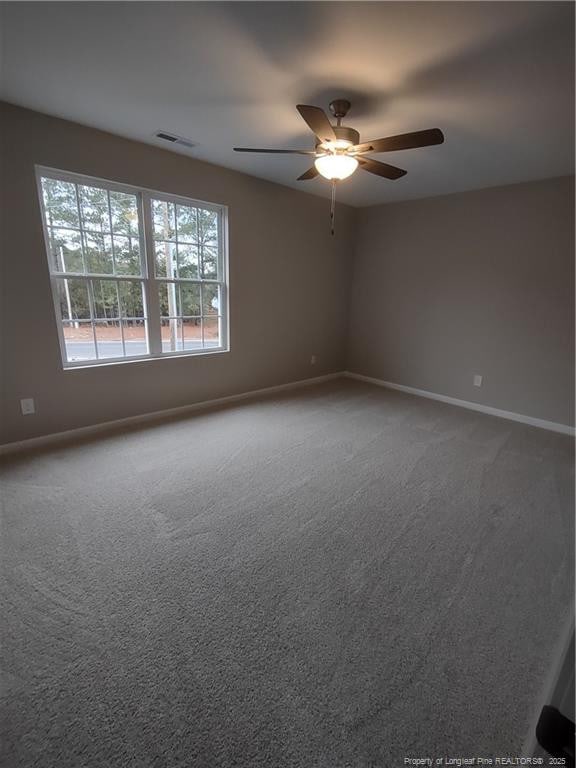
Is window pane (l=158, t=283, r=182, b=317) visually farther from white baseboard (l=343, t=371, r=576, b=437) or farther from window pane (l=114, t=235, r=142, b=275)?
white baseboard (l=343, t=371, r=576, b=437)

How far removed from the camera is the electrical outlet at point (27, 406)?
9.13 feet

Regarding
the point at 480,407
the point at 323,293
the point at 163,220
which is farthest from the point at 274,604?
the point at 323,293

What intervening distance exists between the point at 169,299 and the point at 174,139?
1362mm

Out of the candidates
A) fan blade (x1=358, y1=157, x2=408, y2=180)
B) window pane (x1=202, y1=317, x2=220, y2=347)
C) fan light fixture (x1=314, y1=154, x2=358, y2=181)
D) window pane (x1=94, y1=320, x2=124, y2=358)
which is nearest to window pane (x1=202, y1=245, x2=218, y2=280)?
window pane (x1=202, y1=317, x2=220, y2=347)

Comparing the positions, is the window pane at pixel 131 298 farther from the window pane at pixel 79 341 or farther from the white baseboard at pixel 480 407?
the white baseboard at pixel 480 407

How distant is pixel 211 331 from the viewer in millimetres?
3918

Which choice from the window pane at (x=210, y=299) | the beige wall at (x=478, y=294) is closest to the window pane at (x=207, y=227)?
the window pane at (x=210, y=299)

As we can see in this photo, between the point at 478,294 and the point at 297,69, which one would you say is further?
the point at 478,294

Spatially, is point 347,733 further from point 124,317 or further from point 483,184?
point 483,184

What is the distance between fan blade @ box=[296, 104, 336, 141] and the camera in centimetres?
174

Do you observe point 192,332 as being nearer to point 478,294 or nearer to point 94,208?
point 94,208

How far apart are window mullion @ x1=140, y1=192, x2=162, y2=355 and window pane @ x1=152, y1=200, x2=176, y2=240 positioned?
0.06 m

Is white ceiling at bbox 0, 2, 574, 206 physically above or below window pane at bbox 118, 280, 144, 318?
above

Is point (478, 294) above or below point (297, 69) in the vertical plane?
below
